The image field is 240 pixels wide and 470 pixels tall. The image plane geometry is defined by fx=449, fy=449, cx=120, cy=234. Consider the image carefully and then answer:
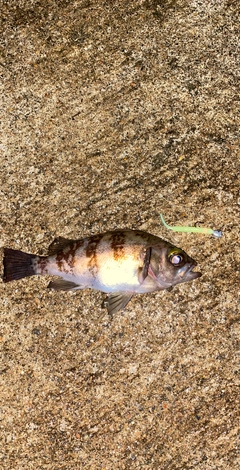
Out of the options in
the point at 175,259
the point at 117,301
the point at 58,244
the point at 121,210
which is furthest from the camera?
the point at 121,210

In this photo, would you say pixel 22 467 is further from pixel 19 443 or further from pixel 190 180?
pixel 190 180

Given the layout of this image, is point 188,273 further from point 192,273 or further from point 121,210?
point 121,210

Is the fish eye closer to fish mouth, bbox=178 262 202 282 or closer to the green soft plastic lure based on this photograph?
fish mouth, bbox=178 262 202 282

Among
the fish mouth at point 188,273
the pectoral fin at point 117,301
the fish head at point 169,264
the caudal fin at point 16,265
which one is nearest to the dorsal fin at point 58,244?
the caudal fin at point 16,265

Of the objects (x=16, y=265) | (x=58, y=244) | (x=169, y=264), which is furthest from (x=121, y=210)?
(x=16, y=265)

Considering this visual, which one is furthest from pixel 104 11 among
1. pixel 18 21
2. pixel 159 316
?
pixel 159 316

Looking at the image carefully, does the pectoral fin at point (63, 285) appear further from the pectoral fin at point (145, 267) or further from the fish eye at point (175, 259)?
the fish eye at point (175, 259)
